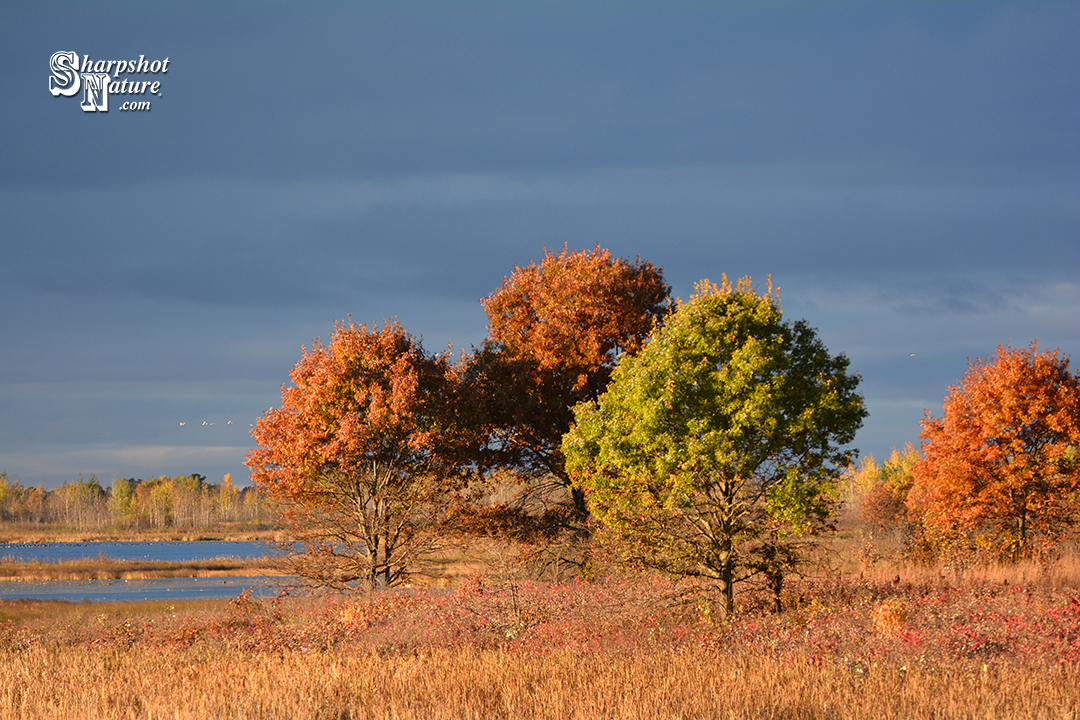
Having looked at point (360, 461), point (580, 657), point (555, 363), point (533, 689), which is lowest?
point (580, 657)

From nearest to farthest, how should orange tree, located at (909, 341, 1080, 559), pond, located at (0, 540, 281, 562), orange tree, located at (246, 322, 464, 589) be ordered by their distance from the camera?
orange tree, located at (246, 322, 464, 589) → orange tree, located at (909, 341, 1080, 559) → pond, located at (0, 540, 281, 562)

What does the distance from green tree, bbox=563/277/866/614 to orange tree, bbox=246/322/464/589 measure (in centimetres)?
790

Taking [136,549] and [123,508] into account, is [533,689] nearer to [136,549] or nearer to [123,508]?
[136,549]

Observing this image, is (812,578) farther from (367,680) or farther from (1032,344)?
(367,680)

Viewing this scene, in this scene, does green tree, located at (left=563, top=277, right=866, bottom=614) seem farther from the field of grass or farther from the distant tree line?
the distant tree line

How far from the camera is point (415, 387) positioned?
26.2 metres

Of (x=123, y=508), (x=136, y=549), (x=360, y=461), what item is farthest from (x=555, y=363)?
(x=123, y=508)

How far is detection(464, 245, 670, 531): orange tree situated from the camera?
29891mm

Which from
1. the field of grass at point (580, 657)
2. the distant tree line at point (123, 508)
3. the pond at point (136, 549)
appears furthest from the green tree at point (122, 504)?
the field of grass at point (580, 657)

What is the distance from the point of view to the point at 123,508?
164 metres

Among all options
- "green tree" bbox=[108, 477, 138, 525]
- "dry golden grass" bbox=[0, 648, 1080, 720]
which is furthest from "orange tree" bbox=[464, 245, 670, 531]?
"green tree" bbox=[108, 477, 138, 525]

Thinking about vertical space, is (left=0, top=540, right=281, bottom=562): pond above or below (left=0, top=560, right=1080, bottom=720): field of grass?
below

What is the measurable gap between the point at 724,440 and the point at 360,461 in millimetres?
13181

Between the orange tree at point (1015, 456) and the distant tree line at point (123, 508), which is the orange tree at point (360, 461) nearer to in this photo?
the orange tree at point (1015, 456)
